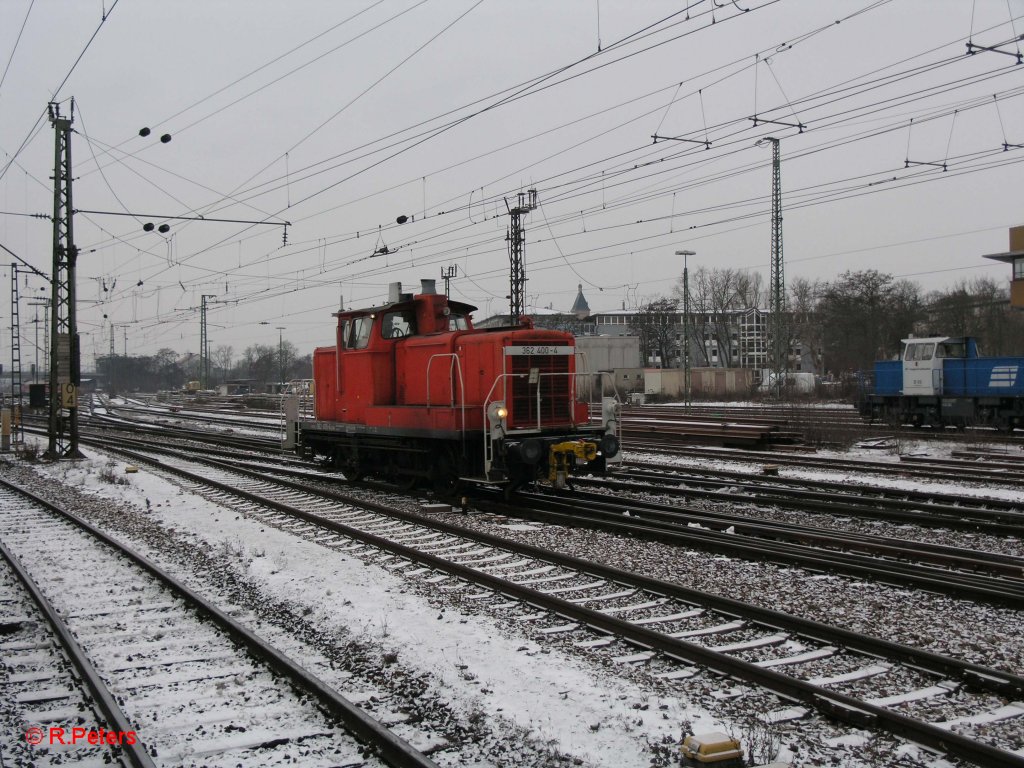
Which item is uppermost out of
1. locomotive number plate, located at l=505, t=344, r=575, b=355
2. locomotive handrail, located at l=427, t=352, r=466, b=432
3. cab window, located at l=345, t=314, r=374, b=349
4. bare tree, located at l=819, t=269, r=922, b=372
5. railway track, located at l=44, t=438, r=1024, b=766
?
bare tree, located at l=819, t=269, r=922, b=372

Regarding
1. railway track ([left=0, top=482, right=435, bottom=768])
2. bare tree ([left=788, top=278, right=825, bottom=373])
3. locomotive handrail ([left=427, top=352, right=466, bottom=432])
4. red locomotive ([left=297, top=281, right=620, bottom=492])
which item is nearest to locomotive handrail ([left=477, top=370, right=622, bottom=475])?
red locomotive ([left=297, top=281, right=620, bottom=492])

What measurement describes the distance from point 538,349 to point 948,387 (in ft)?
63.1

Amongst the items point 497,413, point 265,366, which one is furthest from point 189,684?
point 265,366

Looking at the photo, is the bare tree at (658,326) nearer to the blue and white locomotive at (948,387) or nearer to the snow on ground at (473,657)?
the blue and white locomotive at (948,387)

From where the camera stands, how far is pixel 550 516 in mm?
10734

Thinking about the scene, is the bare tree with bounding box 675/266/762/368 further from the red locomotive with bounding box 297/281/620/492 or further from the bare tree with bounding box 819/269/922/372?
the red locomotive with bounding box 297/281/620/492

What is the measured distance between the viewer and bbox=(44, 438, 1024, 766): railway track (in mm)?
4340

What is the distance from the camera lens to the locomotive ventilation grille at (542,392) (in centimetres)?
1180

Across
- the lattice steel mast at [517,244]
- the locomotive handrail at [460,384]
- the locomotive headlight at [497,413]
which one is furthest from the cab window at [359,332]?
the lattice steel mast at [517,244]

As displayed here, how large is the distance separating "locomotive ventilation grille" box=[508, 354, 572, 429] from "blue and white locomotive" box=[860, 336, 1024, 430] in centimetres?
1739

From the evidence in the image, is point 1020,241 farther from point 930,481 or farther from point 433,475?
point 433,475

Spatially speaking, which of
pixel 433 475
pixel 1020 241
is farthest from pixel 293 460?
pixel 1020 241

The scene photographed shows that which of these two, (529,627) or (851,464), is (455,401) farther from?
(851,464)

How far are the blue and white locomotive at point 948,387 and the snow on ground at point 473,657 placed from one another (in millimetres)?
22288
